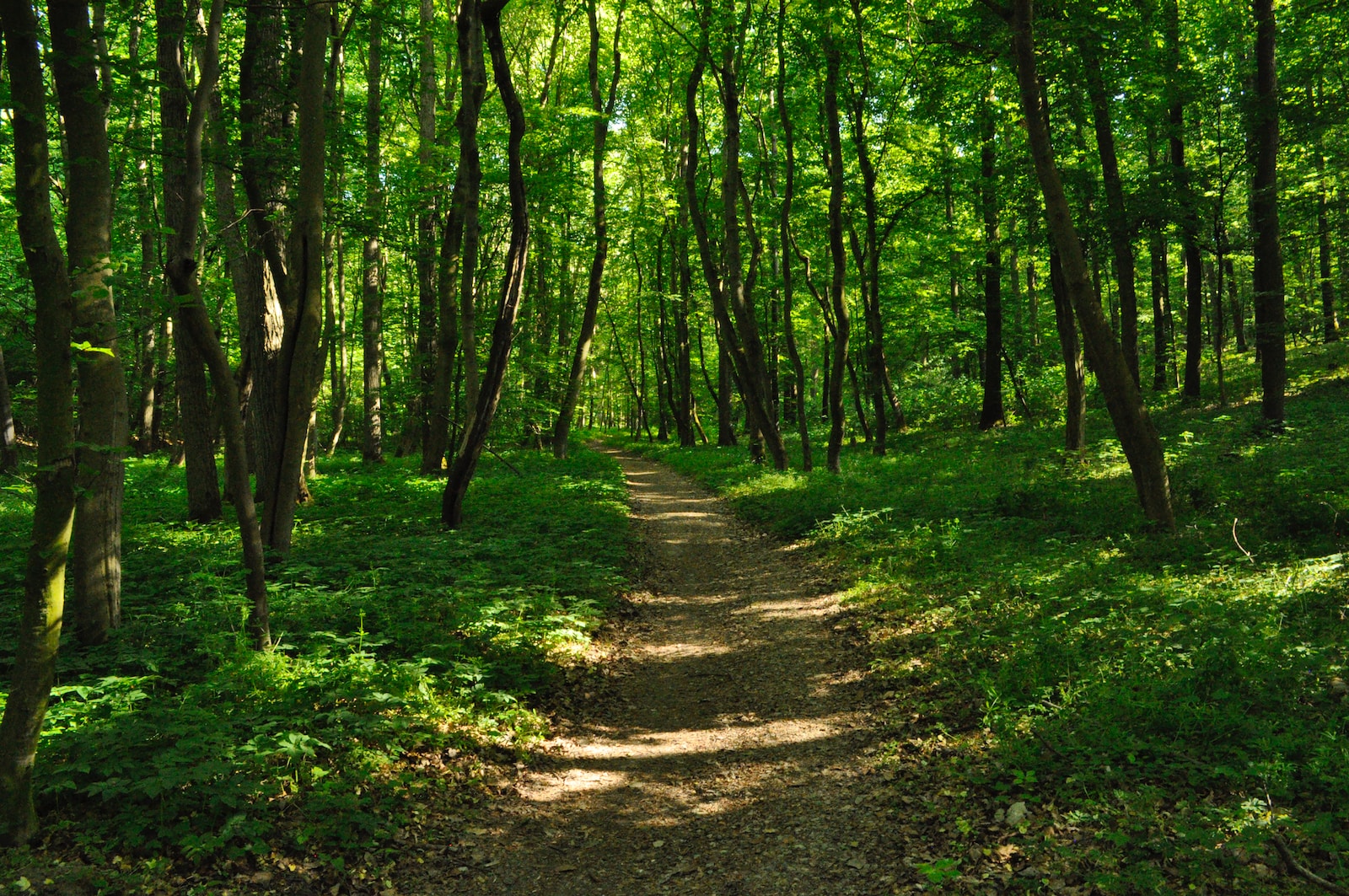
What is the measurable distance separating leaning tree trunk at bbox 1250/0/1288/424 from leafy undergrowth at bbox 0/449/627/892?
13232 mm

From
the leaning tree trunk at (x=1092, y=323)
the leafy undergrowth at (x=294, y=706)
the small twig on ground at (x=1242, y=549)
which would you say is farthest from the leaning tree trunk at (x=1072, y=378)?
the leafy undergrowth at (x=294, y=706)

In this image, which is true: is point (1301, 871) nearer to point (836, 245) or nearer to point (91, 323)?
point (91, 323)

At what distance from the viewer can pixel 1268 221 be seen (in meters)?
13.9

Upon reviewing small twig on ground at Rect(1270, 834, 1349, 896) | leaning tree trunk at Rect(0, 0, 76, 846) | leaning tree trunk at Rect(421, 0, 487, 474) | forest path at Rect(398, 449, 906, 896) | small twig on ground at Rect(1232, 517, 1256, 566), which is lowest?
forest path at Rect(398, 449, 906, 896)

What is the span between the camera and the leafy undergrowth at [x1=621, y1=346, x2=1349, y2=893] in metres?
3.52

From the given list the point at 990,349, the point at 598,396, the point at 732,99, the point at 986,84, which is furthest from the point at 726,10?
the point at 598,396

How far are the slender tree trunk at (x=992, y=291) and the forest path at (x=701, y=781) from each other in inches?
525

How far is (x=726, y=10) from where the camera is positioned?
15.2m

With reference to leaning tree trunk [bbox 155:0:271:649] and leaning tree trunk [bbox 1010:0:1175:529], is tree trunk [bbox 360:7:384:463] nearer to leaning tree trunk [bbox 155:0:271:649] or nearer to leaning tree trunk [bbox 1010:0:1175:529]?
leaning tree trunk [bbox 155:0:271:649]

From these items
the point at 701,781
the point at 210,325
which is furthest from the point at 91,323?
the point at 701,781

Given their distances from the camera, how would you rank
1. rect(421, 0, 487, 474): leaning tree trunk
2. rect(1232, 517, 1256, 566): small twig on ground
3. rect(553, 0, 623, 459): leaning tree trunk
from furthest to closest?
rect(553, 0, 623, 459): leaning tree trunk
rect(421, 0, 487, 474): leaning tree trunk
rect(1232, 517, 1256, 566): small twig on ground

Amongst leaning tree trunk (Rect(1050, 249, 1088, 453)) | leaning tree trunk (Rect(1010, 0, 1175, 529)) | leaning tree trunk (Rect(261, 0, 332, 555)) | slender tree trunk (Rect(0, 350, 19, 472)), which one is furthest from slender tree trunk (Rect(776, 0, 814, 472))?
slender tree trunk (Rect(0, 350, 19, 472))

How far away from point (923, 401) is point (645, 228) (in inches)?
469

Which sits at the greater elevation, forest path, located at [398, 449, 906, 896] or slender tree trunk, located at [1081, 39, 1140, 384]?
slender tree trunk, located at [1081, 39, 1140, 384]
